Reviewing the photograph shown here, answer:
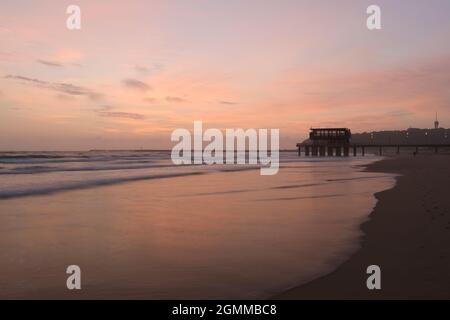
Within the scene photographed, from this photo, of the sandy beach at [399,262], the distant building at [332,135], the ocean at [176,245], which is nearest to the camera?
the sandy beach at [399,262]

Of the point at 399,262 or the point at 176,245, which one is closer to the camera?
the point at 399,262

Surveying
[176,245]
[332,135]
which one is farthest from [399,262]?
[332,135]

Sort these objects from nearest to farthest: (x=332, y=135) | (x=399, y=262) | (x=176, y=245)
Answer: (x=399, y=262) < (x=176, y=245) < (x=332, y=135)

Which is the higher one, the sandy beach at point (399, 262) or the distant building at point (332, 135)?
the distant building at point (332, 135)

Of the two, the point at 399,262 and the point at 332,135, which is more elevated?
the point at 332,135

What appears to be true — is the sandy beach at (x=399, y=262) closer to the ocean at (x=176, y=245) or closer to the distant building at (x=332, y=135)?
the ocean at (x=176, y=245)

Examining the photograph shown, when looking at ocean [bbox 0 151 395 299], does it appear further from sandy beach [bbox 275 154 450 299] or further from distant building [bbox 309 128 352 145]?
distant building [bbox 309 128 352 145]

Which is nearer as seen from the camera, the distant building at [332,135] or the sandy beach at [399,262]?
the sandy beach at [399,262]

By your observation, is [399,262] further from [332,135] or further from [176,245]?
[332,135]

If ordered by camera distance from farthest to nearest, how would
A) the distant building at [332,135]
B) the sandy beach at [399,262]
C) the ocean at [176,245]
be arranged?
the distant building at [332,135] < the ocean at [176,245] < the sandy beach at [399,262]

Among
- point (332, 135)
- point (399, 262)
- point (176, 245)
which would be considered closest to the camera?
point (399, 262)

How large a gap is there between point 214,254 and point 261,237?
1.69 metres

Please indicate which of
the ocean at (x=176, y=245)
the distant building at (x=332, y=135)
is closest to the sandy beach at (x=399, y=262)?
the ocean at (x=176, y=245)
